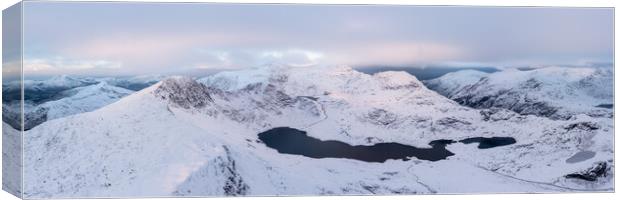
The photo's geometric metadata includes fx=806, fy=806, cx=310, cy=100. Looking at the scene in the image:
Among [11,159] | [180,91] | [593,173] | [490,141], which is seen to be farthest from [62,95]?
[593,173]

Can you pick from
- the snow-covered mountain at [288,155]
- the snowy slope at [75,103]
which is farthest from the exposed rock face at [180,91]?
the snowy slope at [75,103]

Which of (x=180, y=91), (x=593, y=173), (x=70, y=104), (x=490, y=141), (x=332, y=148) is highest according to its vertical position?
(x=180, y=91)

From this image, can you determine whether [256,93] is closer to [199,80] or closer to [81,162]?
[199,80]

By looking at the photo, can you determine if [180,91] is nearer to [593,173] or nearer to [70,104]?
[70,104]

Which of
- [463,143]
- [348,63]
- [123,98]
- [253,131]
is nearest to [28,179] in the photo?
[123,98]

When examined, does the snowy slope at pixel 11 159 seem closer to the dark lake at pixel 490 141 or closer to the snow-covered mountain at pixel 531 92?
the snow-covered mountain at pixel 531 92

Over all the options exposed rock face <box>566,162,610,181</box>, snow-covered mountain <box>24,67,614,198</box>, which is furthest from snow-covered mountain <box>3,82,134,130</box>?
exposed rock face <box>566,162,610,181</box>
